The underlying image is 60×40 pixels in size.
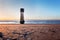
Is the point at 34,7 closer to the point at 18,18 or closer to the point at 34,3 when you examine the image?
the point at 34,3

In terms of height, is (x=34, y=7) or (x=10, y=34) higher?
(x=34, y=7)

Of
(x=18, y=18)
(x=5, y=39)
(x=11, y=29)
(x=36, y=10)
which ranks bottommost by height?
(x=5, y=39)

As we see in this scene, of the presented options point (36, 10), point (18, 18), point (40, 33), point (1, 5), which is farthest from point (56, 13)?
point (1, 5)

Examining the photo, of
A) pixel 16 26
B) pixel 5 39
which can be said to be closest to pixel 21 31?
pixel 16 26

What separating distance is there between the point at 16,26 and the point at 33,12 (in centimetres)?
34

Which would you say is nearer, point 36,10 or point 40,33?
point 40,33

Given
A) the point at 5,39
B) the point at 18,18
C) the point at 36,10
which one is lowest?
the point at 5,39

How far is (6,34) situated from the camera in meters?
1.40

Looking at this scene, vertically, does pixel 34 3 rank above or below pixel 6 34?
above

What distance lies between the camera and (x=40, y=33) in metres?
1.41

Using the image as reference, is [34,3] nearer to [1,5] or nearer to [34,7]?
[34,7]

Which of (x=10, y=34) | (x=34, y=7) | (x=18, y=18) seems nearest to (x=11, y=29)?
(x=10, y=34)

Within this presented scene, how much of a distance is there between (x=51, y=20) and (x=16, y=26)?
1.52ft

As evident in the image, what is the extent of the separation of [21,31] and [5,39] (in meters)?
0.21
